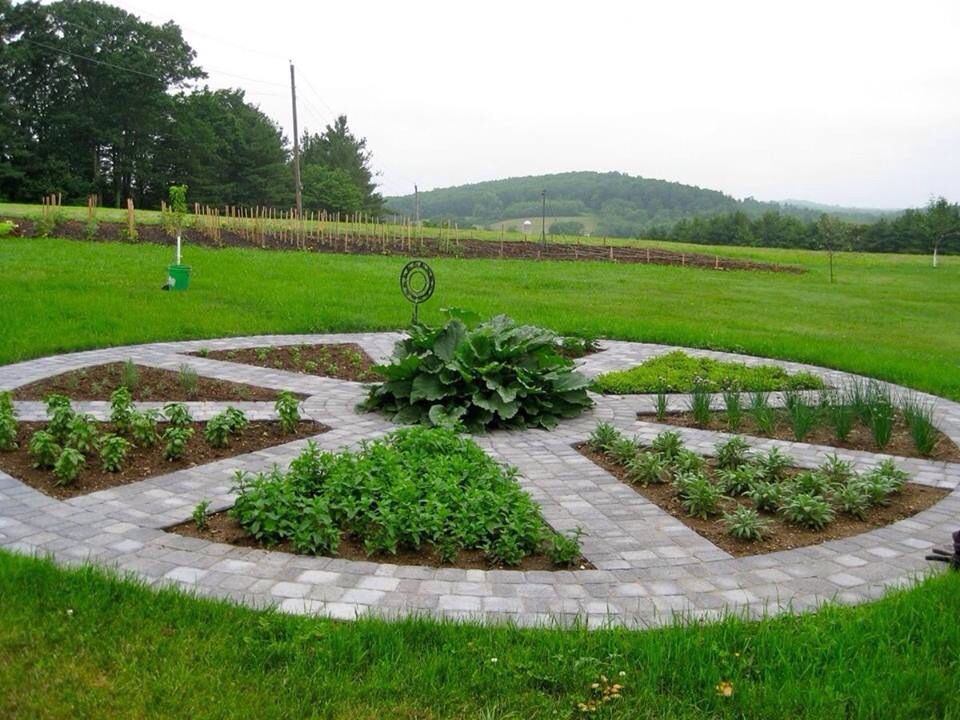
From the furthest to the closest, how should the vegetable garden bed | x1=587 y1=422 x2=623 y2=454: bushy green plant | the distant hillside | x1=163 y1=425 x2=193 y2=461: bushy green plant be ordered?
the distant hillside
x1=587 y1=422 x2=623 y2=454: bushy green plant
x1=163 y1=425 x2=193 y2=461: bushy green plant
the vegetable garden bed

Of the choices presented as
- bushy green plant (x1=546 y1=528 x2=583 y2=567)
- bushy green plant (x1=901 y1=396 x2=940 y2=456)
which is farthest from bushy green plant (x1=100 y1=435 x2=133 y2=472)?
bushy green plant (x1=901 y1=396 x2=940 y2=456)

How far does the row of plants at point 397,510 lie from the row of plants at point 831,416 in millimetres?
2480

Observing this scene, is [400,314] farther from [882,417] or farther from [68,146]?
[68,146]

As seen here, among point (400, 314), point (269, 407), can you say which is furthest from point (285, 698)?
point (400, 314)

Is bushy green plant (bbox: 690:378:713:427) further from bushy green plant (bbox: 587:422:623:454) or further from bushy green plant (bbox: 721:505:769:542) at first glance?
bushy green plant (bbox: 721:505:769:542)

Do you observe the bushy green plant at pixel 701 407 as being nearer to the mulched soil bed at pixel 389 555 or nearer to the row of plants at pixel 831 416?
the row of plants at pixel 831 416

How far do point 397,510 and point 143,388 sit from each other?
3757mm

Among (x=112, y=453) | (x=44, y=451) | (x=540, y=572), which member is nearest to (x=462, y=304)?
(x=112, y=453)

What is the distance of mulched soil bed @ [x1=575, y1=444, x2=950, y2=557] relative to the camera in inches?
149

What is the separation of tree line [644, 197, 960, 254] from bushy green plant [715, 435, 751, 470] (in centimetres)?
3595

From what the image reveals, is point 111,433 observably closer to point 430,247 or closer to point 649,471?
point 649,471

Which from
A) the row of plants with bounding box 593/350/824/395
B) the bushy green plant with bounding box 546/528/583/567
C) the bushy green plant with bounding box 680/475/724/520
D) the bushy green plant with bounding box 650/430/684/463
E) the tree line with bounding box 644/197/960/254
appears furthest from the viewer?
the tree line with bounding box 644/197/960/254

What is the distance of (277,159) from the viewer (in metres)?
53.2

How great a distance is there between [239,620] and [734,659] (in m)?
1.69
